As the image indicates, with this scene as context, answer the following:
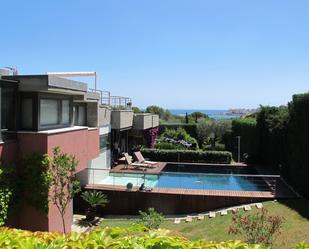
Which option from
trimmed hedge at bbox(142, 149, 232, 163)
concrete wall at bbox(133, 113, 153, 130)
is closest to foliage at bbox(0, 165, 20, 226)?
concrete wall at bbox(133, 113, 153, 130)

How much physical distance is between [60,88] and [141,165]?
1577cm

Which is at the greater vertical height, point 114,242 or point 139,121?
point 139,121

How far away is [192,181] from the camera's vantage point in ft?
72.4

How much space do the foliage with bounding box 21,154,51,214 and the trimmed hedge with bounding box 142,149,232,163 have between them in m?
21.3

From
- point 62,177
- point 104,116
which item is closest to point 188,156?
point 104,116

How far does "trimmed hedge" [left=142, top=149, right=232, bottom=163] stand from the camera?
3438cm

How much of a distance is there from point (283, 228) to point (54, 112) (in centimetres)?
1032

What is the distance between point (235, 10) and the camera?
17.5 metres

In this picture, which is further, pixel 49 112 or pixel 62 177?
pixel 49 112

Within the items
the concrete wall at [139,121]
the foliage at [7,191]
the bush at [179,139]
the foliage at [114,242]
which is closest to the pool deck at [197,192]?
the foliage at [7,191]

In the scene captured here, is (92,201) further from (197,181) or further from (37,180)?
(37,180)

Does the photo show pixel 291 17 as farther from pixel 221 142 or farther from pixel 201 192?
pixel 221 142

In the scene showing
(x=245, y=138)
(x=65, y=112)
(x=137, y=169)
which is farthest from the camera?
(x=245, y=138)

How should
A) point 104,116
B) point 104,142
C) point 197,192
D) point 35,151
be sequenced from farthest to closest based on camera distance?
point 104,142 < point 104,116 < point 197,192 < point 35,151
